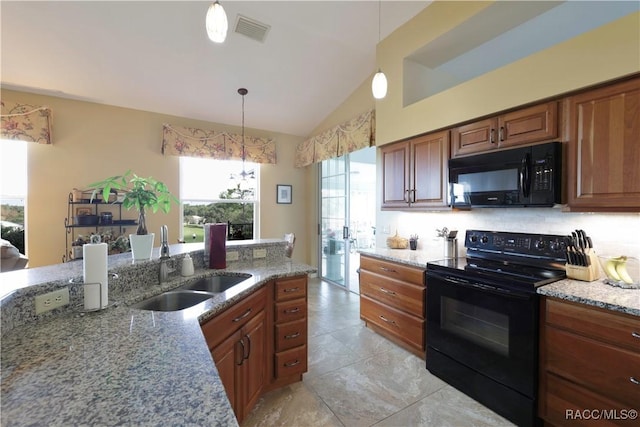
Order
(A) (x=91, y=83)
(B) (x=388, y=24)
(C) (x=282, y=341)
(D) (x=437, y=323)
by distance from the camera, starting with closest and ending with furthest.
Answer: (C) (x=282, y=341) → (D) (x=437, y=323) → (B) (x=388, y=24) → (A) (x=91, y=83)

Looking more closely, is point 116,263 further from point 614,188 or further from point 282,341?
point 614,188

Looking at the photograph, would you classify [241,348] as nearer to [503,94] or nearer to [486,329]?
[486,329]

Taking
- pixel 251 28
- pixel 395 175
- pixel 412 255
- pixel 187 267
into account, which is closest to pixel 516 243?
pixel 412 255

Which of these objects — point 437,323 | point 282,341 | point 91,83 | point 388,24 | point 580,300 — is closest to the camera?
point 580,300

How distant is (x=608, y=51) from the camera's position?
5.55 ft

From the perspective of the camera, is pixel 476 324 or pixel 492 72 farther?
pixel 492 72

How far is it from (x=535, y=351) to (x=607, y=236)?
0.98 meters

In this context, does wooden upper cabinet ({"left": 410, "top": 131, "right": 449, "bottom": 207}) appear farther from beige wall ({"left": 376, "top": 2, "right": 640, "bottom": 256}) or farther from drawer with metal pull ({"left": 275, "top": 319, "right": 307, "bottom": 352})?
drawer with metal pull ({"left": 275, "top": 319, "right": 307, "bottom": 352})

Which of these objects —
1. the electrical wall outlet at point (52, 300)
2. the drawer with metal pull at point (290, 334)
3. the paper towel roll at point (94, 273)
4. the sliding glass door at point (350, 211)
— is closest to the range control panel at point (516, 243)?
the drawer with metal pull at point (290, 334)

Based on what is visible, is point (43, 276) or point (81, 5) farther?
point (81, 5)

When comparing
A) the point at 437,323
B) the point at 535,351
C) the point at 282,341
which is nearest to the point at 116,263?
the point at 282,341

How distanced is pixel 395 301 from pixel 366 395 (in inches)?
36.2

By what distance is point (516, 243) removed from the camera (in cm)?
229

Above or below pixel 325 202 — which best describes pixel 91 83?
above
